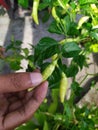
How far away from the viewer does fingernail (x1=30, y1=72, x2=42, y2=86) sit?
857 millimetres

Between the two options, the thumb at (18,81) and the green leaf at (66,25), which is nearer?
the green leaf at (66,25)

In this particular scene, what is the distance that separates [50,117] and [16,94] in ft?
2.48

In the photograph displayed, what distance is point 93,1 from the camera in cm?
77

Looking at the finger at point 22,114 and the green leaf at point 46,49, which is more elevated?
the green leaf at point 46,49

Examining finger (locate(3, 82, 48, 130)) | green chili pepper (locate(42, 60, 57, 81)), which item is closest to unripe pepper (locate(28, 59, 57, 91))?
green chili pepper (locate(42, 60, 57, 81))

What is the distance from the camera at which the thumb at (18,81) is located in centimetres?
91

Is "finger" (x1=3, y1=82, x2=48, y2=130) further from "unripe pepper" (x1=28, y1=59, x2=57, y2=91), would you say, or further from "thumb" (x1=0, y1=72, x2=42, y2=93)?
"unripe pepper" (x1=28, y1=59, x2=57, y2=91)

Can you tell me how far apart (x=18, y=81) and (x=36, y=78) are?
92 millimetres

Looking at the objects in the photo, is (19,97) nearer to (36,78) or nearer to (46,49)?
(36,78)

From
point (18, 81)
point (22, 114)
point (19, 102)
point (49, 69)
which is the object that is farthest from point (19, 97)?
point (49, 69)

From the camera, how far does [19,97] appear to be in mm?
1240

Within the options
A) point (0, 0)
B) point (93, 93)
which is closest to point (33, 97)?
point (0, 0)

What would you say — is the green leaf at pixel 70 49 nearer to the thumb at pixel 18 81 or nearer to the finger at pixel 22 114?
the thumb at pixel 18 81

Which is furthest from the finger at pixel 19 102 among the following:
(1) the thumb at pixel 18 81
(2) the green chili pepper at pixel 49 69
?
(2) the green chili pepper at pixel 49 69
